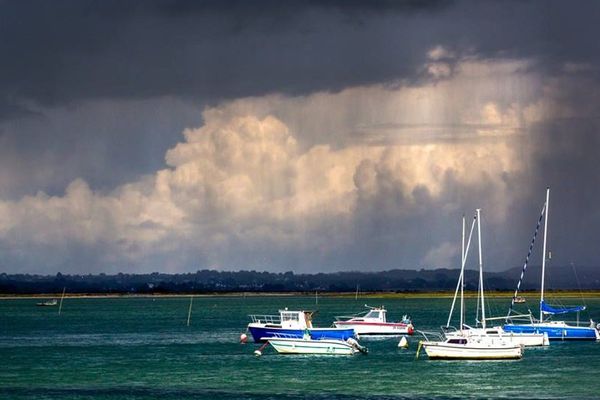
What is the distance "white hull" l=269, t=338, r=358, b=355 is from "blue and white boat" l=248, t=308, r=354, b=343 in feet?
23.4

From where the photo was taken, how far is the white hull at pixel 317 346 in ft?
395

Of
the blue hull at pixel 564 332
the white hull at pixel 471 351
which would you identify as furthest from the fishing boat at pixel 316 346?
the blue hull at pixel 564 332

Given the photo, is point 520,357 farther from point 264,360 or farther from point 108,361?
point 108,361

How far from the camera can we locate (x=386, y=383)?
9669 cm

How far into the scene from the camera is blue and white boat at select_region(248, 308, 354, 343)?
130 metres

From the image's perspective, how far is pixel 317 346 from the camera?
121000 mm

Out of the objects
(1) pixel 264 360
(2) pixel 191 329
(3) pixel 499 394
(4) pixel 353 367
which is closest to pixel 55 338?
(2) pixel 191 329

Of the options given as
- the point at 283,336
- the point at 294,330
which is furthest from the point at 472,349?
the point at 283,336

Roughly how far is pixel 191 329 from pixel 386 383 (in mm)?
106402

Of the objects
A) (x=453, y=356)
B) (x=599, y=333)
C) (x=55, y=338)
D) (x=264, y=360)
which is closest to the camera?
(x=453, y=356)

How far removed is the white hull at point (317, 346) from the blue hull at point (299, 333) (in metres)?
7.12

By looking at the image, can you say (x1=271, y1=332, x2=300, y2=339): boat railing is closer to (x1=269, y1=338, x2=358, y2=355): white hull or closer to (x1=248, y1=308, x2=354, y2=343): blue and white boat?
(x1=248, y1=308, x2=354, y2=343): blue and white boat

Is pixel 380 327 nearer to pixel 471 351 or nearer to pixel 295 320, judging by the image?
pixel 295 320

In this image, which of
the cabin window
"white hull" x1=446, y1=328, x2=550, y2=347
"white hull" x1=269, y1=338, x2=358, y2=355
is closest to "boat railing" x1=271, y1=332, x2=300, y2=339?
the cabin window
